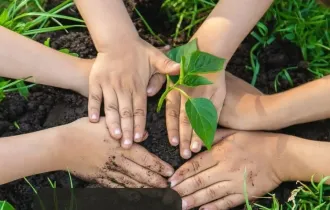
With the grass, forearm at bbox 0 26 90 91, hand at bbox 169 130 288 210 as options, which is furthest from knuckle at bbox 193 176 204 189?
the grass

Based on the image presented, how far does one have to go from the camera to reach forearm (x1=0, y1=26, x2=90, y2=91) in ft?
5.51

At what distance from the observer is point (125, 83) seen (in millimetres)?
1632

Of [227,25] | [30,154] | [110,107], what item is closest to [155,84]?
[110,107]

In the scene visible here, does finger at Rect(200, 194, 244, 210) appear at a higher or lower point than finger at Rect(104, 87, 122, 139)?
lower

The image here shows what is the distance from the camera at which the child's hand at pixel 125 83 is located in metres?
1.59

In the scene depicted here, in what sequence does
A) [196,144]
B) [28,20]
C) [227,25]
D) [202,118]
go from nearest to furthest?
[202,118]
[196,144]
[227,25]
[28,20]

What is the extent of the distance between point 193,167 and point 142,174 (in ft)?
0.39

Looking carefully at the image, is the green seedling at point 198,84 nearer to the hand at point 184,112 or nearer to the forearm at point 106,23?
the hand at point 184,112

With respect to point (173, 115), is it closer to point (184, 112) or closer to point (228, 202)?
point (184, 112)

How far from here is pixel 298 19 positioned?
1851 mm

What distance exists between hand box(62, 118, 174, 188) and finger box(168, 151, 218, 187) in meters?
0.02

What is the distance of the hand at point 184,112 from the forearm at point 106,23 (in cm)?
20

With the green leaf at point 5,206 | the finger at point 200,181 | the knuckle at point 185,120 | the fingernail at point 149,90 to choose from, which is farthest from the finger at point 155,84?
the green leaf at point 5,206

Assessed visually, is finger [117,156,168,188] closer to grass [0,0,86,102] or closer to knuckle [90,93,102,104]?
knuckle [90,93,102,104]
